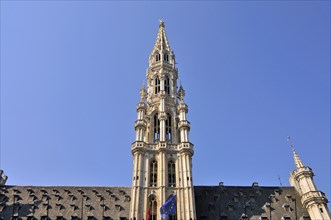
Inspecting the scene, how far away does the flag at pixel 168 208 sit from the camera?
57.5 m

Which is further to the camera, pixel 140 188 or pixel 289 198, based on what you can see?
pixel 289 198

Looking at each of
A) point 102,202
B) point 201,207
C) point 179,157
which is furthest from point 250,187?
point 102,202

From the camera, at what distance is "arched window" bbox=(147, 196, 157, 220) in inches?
2323

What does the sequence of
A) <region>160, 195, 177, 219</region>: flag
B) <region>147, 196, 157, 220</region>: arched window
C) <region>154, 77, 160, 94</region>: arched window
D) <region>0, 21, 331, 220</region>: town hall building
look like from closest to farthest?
<region>160, 195, 177, 219</region>: flag
<region>147, 196, 157, 220</region>: arched window
<region>0, 21, 331, 220</region>: town hall building
<region>154, 77, 160, 94</region>: arched window

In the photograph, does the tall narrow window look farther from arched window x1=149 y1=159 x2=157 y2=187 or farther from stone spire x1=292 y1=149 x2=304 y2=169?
stone spire x1=292 y1=149 x2=304 y2=169

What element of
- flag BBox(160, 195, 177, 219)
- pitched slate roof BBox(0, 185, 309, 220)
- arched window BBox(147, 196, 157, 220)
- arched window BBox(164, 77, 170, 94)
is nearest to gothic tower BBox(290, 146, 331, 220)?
pitched slate roof BBox(0, 185, 309, 220)

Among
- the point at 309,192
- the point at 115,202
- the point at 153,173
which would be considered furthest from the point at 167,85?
the point at 309,192

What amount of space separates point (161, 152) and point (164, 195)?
29.4ft

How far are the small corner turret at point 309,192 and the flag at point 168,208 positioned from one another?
25.6m

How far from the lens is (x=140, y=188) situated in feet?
203

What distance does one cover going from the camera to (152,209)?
60250 mm

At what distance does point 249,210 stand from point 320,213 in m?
12.3

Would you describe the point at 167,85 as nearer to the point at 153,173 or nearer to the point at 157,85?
the point at 157,85

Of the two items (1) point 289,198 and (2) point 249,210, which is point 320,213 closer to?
(1) point 289,198
